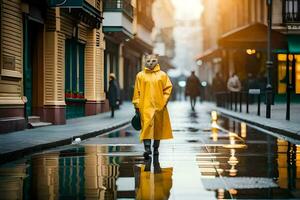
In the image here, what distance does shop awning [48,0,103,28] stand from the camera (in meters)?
17.9

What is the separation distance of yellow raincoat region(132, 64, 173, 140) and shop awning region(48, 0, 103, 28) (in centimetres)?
722

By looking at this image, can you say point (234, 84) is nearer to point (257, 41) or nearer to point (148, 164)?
point (257, 41)

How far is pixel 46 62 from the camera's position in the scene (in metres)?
19.7

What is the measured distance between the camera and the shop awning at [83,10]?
17.9 m

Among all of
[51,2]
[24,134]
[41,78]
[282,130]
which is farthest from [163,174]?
[41,78]

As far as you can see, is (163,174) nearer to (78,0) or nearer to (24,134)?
(24,134)

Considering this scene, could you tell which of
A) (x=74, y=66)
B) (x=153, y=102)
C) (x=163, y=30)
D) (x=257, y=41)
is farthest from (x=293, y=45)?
(x=163, y=30)

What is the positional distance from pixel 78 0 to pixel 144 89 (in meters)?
7.61

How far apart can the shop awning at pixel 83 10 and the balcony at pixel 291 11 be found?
50.2ft

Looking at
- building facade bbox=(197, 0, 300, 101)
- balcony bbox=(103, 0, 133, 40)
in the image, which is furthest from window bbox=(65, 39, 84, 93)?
building facade bbox=(197, 0, 300, 101)

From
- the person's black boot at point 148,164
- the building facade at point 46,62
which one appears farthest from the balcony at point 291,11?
the person's black boot at point 148,164

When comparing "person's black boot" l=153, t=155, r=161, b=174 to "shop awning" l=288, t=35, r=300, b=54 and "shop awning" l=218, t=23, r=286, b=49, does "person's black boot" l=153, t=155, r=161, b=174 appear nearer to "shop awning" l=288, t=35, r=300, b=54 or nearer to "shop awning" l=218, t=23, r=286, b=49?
"shop awning" l=218, t=23, r=286, b=49

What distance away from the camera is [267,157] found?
11.2 metres

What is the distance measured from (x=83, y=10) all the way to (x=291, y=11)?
19.8m
